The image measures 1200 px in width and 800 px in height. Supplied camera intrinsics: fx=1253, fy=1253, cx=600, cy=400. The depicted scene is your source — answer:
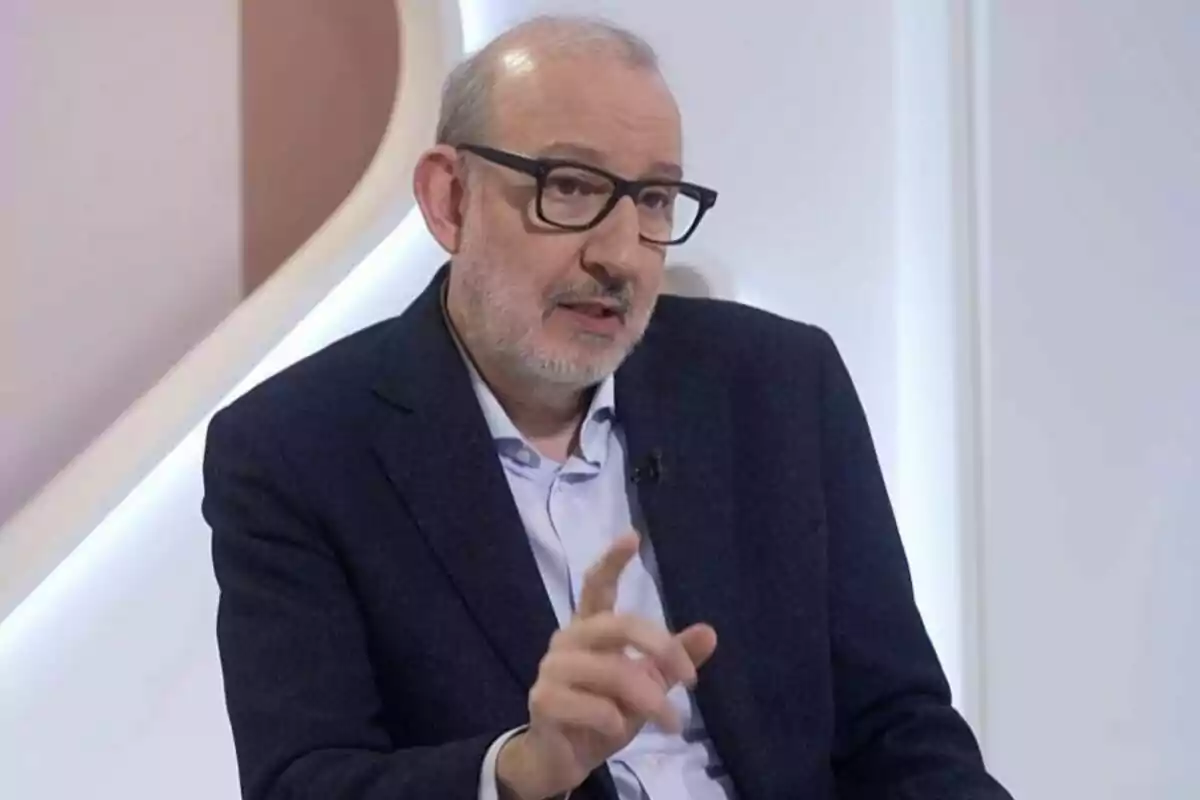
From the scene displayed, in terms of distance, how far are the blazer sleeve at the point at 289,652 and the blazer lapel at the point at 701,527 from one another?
20 centimetres

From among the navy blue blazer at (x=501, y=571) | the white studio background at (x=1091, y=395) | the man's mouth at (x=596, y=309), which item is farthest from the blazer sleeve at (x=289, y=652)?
the white studio background at (x=1091, y=395)

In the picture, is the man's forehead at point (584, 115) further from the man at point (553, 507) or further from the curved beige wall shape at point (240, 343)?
the curved beige wall shape at point (240, 343)

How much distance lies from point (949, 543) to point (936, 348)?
23 centimetres

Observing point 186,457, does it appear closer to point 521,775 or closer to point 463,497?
point 463,497

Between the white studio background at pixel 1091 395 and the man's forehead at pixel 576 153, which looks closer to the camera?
the man's forehead at pixel 576 153

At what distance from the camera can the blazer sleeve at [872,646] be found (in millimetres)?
1097

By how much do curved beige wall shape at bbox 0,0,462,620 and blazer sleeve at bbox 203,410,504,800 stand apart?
208 mm

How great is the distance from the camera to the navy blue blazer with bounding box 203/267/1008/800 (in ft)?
3.25

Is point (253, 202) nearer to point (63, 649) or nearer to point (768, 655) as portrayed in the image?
point (63, 649)

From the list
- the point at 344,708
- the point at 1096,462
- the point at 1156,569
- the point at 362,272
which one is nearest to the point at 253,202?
the point at 362,272

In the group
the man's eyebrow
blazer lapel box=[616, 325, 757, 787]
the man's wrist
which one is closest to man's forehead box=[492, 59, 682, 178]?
the man's eyebrow

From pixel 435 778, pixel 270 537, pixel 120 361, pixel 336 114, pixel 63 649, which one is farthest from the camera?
pixel 336 114

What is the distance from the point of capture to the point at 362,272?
51.9 inches

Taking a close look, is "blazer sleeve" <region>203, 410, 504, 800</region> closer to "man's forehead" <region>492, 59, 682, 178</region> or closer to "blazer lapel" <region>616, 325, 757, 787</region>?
"blazer lapel" <region>616, 325, 757, 787</region>
